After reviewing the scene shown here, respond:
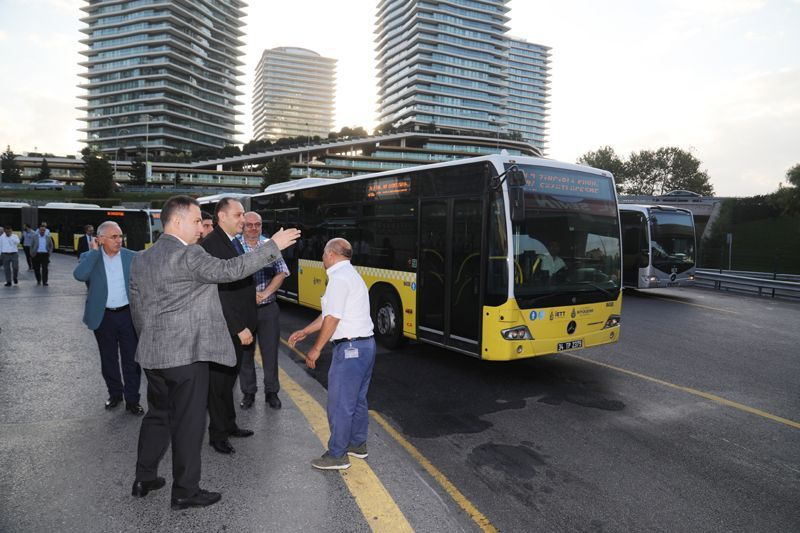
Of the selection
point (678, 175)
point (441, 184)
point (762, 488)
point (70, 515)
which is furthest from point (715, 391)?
point (678, 175)

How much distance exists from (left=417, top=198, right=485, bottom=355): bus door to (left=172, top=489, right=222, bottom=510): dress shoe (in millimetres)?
3758

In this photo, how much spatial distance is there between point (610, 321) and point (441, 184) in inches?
120

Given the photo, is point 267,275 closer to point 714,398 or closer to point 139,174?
point 714,398

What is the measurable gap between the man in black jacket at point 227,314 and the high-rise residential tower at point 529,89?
185 meters

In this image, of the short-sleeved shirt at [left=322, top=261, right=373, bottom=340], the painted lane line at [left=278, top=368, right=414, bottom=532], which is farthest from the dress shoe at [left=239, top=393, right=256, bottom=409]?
the short-sleeved shirt at [left=322, top=261, right=373, bottom=340]

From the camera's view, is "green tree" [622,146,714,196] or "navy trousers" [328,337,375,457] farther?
"green tree" [622,146,714,196]

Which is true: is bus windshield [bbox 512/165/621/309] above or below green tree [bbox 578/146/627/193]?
below

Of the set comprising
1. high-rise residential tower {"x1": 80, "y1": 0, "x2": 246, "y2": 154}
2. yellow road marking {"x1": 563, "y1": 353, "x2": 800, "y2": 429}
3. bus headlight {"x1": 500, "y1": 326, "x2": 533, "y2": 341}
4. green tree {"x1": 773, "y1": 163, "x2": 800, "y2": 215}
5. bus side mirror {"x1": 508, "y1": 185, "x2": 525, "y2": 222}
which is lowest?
yellow road marking {"x1": 563, "y1": 353, "x2": 800, "y2": 429}

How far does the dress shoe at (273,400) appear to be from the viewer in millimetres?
4914

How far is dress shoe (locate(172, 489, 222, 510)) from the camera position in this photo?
3102 millimetres

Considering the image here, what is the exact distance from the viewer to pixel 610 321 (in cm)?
685

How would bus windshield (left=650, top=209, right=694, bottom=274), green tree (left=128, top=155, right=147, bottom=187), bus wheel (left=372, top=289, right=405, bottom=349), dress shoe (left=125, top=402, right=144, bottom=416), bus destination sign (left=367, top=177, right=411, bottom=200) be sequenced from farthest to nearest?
green tree (left=128, top=155, right=147, bottom=187), bus windshield (left=650, top=209, right=694, bottom=274), bus wheel (left=372, top=289, right=405, bottom=349), bus destination sign (left=367, top=177, right=411, bottom=200), dress shoe (left=125, top=402, right=144, bottom=416)

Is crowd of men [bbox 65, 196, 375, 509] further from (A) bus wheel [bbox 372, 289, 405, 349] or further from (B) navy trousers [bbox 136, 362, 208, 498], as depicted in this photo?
(A) bus wheel [bbox 372, 289, 405, 349]

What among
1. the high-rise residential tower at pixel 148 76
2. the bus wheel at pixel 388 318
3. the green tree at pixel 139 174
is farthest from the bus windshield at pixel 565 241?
the high-rise residential tower at pixel 148 76
